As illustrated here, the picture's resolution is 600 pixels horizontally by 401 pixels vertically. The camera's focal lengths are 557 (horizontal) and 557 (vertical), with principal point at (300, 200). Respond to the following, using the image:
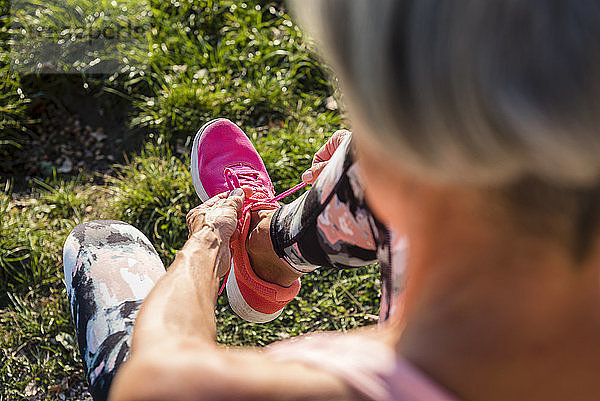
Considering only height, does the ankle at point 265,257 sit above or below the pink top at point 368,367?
below

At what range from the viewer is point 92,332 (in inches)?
61.3

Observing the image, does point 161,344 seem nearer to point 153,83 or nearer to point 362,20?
point 362,20

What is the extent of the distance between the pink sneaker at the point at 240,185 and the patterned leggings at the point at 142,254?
0.59 feet

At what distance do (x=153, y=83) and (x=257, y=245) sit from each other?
116 centimetres

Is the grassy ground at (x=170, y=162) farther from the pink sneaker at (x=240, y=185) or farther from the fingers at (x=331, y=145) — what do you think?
the fingers at (x=331, y=145)

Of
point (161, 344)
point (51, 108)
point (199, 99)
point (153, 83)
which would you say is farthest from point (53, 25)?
point (161, 344)

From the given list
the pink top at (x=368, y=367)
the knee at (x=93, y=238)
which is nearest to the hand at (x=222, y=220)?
the knee at (x=93, y=238)

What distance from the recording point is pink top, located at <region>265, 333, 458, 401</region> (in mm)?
729

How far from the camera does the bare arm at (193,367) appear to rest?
30.0 inches

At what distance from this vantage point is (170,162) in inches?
97.9

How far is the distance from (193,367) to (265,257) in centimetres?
106

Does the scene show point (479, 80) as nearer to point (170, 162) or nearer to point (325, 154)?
point (325, 154)

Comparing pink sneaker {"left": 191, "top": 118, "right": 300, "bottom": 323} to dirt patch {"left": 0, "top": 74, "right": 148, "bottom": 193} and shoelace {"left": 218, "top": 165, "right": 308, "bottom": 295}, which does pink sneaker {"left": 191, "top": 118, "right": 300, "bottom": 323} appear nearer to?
shoelace {"left": 218, "top": 165, "right": 308, "bottom": 295}

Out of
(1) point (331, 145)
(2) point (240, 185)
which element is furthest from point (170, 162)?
(1) point (331, 145)
